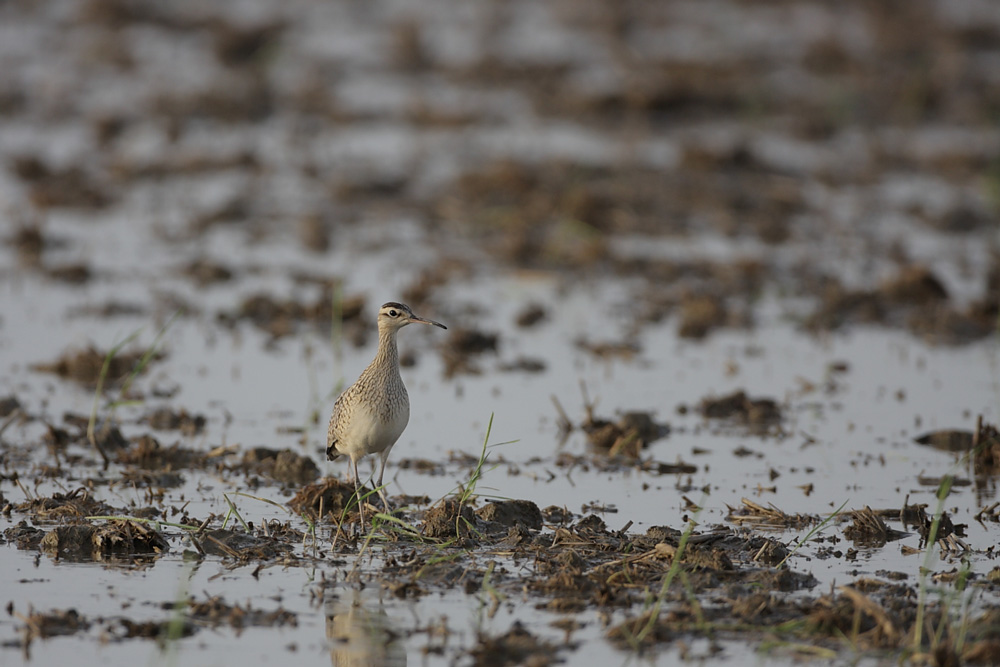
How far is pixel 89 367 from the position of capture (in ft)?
35.8

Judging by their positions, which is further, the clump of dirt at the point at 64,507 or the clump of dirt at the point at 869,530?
the clump of dirt at the point at 869,530

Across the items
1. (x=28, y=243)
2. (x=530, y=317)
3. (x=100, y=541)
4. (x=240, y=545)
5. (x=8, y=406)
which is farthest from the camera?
(x=28, y=243)

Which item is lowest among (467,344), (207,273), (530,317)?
(467,344)

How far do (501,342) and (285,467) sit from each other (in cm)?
391

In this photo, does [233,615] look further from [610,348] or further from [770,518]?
[610,348]

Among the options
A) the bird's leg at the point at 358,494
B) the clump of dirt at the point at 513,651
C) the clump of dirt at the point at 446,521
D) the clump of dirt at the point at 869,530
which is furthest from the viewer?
the clump of dirt at the point at 869,530

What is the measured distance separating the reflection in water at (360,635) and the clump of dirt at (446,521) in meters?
0.91

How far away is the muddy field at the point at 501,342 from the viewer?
671cm

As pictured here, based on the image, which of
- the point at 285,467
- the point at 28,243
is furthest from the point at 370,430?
the point at 28,243

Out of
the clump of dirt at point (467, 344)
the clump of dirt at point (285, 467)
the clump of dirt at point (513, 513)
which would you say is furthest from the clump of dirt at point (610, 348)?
the clump of dirt at point (513, 513)

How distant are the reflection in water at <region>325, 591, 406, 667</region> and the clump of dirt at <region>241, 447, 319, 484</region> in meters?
2.15

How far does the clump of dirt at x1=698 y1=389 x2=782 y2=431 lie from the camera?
10.5 m

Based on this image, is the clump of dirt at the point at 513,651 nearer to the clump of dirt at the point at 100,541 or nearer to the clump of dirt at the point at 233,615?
the clump of dirt at the point at 233,615

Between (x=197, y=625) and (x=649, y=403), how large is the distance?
5.30m
